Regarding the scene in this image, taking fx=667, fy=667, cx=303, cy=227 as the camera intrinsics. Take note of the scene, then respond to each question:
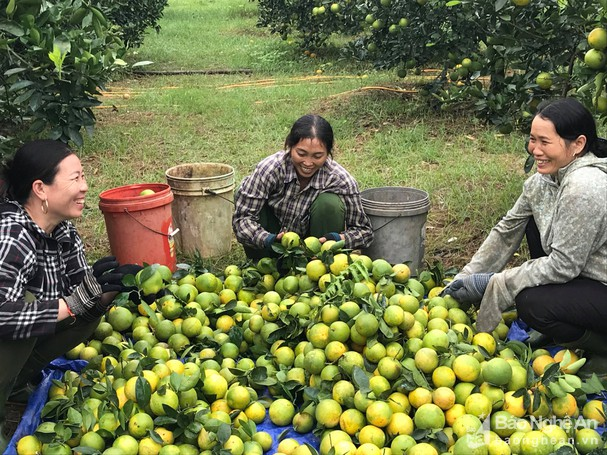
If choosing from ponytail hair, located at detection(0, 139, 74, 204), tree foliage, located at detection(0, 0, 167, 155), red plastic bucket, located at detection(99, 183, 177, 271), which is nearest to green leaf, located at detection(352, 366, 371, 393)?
ponytail hair, located at detection(0, 139, 74, 204)

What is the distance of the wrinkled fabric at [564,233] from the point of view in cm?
252

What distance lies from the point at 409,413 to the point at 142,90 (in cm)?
783

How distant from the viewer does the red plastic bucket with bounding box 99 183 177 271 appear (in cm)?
374

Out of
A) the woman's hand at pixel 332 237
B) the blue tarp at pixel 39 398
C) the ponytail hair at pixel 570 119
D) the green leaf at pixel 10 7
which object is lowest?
the blue tarp at pixel 39 398

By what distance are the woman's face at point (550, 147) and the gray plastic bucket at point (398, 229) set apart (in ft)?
3.65

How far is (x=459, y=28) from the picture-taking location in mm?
6188

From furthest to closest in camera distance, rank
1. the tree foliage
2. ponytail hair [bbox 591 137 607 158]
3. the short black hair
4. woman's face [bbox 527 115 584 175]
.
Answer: the short black hair, the tree foliage, ponytail hair [bbox 591 137 607 158], woman's face [bbox 527 115 584 175]

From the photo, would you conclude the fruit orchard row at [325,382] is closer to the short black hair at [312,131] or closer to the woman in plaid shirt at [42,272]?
the woman in plaid shirt at [42,272]

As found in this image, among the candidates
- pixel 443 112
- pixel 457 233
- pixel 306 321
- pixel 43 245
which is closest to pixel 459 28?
pixel 443 112

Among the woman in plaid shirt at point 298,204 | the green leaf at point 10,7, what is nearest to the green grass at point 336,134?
the woman in plaid shirt at point 298,204

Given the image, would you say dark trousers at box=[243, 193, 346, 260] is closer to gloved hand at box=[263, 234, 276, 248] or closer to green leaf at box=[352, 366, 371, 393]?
gloved hand at box=[263, 234, 276, 248]

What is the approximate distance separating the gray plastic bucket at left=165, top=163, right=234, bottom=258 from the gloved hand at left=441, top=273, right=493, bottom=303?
1.81 meters

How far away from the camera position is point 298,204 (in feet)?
11.9

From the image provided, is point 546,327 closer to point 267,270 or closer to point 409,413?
point 409,413
